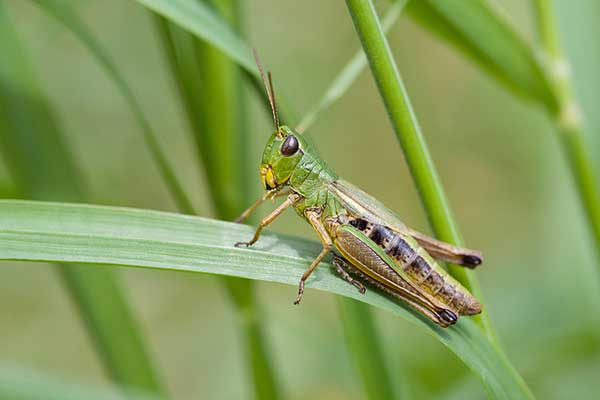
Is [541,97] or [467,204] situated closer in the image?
[541,97]

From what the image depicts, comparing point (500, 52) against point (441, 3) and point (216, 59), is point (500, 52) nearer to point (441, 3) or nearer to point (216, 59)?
point (441, 3)

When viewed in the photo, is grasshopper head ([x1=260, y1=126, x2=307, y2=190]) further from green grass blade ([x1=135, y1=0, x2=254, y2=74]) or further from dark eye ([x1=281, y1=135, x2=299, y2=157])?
green grass blade ([x1=135, y1=0, x2=254, y2=74])

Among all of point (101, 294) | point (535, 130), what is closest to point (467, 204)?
point (535, 130)

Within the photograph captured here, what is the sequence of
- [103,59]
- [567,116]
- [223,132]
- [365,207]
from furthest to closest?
[567,116] < [365,207] < [223,132] < [103,59]

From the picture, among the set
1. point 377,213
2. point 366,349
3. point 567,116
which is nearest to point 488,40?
point 567,116

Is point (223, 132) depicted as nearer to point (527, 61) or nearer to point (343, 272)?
point (343, 272)

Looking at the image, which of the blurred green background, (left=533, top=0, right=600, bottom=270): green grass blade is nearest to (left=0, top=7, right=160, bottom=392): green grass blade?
(left=533, top=0, right=600, bottom=270): green grass blade

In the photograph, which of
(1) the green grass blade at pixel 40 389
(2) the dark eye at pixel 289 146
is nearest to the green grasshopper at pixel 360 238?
(2) the dark eye at pixel 289 146
